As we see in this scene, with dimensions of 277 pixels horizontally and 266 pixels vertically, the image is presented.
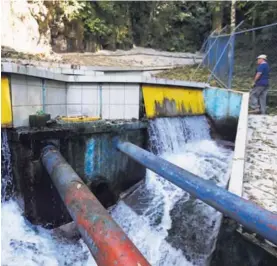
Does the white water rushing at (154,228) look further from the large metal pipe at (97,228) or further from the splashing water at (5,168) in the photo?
the large metal pipe at (97,228)

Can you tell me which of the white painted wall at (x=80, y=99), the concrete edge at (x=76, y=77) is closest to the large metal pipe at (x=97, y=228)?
the white painted wall at (x=80, y=99)

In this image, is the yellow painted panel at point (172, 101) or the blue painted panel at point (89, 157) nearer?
the blue painted panel at point (89, 157)

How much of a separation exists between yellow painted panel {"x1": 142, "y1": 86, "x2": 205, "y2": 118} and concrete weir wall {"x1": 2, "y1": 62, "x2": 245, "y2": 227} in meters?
0.02

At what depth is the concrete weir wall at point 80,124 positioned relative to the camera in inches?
165

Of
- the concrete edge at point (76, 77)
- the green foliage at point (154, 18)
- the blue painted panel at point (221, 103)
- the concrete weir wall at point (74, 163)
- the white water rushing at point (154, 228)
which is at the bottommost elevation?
the white water rushing at point (154, 228)

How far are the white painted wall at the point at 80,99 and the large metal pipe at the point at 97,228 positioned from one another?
5.60ft

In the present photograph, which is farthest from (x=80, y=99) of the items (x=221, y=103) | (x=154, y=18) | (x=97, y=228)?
(x=154, y=18)

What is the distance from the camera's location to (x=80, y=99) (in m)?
5.51

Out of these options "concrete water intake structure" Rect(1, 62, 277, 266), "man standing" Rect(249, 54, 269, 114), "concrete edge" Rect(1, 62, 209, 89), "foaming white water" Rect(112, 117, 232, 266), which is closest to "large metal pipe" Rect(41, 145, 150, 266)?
"concrete water intake structure" Rect(1, 62, 277, 266)

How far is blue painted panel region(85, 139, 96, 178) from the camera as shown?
5.05 meters

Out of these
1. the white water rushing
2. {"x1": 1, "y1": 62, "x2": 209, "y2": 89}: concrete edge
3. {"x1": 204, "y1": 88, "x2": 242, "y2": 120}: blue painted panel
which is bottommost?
the white water rushing

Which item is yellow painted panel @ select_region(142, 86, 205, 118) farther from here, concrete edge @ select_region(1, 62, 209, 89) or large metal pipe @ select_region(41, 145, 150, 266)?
large metal pipe @ select_region(41, 145, 150, 266)

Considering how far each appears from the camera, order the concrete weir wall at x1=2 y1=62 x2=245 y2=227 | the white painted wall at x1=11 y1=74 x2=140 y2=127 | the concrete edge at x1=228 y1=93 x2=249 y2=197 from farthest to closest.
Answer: the white painted wall at x1=11 y1=74 x2=140 y2=127 → the concrete weir wall at x1=2 y1=62 x2=245 y2=227 → the concrete edge at x1=228 y1=93 x2=249 y2=197

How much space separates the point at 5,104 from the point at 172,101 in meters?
4.11
